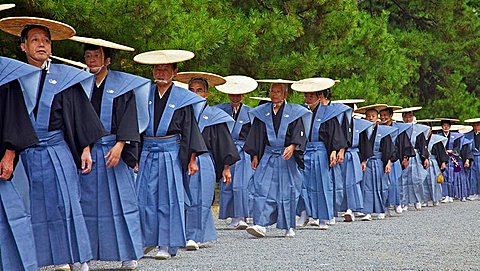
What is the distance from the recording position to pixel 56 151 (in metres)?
7.83

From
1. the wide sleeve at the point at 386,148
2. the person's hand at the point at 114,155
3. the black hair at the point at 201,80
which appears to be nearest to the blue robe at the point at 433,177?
the wide sleeve at the point at 386,148

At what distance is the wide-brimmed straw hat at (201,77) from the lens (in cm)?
1201

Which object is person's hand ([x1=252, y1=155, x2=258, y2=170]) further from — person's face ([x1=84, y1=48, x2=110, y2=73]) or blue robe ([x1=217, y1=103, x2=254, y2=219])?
person's face ([x1=84, y1=48, x2=110, y2=73])

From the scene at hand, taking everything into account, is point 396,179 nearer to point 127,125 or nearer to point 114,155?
point 127,125

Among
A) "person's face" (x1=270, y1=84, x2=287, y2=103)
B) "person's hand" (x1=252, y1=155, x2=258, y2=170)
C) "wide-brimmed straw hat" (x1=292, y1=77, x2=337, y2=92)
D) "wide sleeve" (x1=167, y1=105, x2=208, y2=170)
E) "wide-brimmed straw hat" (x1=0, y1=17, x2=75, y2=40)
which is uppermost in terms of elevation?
"wide-brimmed straw hat" (x1=0, y1=17, x2=75, y2=40)

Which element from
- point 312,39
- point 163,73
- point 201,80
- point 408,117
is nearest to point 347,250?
point 163,73

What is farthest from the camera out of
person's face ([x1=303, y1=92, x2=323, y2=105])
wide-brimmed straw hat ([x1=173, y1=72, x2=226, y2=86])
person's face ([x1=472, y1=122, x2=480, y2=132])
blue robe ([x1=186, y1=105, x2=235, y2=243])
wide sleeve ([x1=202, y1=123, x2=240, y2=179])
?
person's face ([x1=472, y1=122, x2=480, y2=132])

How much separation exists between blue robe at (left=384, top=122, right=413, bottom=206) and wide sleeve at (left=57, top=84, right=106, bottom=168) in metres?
10.9

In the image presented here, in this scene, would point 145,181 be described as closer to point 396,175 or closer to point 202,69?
point 202,69

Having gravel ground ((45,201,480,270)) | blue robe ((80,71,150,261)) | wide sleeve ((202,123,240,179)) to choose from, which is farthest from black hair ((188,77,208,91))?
blue robe ((80,71,150,261))

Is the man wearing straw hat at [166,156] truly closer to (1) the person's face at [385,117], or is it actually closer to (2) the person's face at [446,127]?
(1) the person's face at [385,117]

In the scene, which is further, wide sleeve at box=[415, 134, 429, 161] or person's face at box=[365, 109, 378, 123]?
wide sleeve at box=[415, 134, 429, 161]

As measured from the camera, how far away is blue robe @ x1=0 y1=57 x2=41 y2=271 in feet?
22.6

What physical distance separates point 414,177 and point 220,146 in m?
9.34
